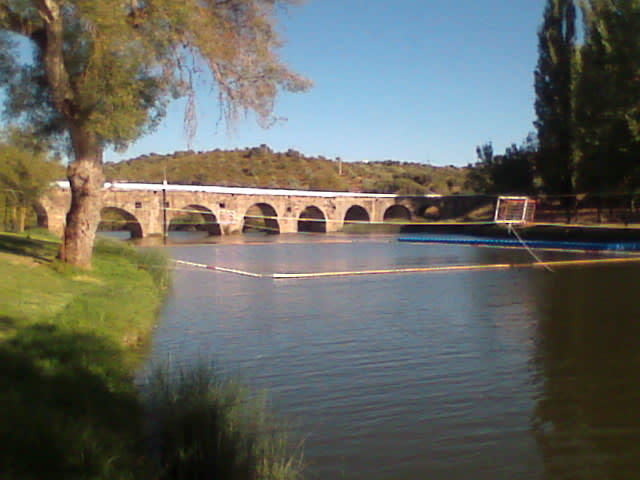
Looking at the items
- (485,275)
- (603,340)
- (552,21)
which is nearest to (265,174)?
(552,21)

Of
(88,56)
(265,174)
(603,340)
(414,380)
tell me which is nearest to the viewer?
(414,380)

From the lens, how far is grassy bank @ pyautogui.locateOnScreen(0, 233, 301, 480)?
3.95 metres

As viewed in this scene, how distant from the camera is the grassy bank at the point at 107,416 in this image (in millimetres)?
3945

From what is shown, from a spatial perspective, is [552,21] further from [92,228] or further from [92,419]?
[92,419]

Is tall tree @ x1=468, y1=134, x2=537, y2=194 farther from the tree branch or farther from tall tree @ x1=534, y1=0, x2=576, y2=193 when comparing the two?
the tree branch

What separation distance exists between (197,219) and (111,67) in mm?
41908

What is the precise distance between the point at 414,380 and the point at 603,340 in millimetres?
3239

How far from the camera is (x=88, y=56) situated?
454 inches

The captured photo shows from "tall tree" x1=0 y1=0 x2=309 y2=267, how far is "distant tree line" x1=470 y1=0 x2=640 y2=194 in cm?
1730

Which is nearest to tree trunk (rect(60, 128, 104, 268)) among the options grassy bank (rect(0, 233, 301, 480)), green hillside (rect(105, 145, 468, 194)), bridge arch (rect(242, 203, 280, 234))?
grassy bank (rect(0, 233, 301, 480))

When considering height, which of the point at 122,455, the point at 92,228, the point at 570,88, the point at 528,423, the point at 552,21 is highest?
the point at 552,21

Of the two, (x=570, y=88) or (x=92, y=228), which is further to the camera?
(x=570, y=88)

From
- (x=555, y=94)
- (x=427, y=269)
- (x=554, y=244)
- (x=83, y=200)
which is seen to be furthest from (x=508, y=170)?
(x=83, y=200)

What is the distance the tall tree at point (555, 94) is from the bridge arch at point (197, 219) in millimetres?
17806
